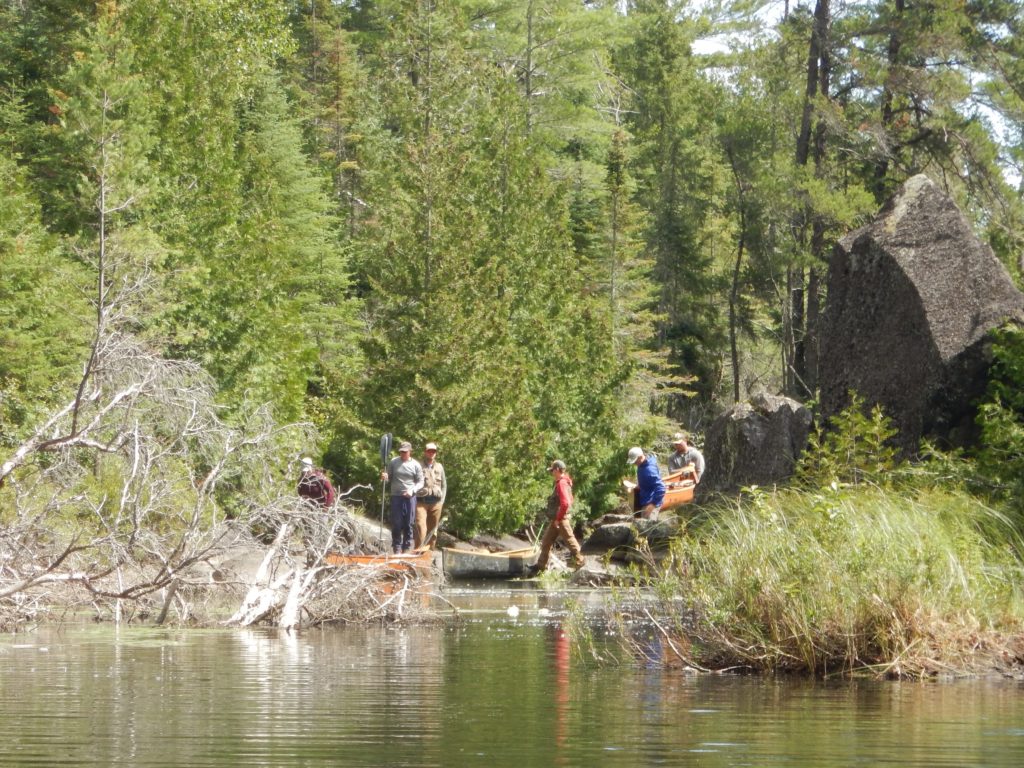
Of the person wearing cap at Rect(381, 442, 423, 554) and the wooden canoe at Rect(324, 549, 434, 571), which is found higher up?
the person wearing cap at Rect(381, 442, 423, 554)

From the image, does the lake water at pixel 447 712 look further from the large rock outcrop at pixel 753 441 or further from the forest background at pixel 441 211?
the large rock outcrop at pixel 753 441

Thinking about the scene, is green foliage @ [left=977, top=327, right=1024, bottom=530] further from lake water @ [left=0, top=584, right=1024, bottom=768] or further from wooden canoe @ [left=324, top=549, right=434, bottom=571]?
wooden canoe @ [left=324, top=549, right=434, bottom=571]

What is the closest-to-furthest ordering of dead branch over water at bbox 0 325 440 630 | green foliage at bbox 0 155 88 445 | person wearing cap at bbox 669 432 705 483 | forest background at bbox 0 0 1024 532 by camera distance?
dead branch over water at bbox 0 325 440 630 < person wearing cap at bbox 669 432 705 483 < green foliage at bbox 0 155 88 445 < forest background at bbox 0 0 1024 532

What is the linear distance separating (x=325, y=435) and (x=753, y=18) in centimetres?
2278

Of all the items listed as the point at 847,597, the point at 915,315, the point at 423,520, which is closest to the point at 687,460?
the point at 423,520

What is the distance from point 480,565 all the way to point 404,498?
4.06m

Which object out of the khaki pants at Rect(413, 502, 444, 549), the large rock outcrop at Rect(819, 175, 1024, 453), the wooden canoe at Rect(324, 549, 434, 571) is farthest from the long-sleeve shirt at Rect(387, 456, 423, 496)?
the large rock outcrop at Rect(819, 175, 1024, 453)

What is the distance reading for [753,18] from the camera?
55.6 m

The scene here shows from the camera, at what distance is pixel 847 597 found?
1229 centimetres

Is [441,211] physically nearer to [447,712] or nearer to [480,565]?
[480,565]

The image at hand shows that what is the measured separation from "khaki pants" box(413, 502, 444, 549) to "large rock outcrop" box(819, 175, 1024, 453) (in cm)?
670

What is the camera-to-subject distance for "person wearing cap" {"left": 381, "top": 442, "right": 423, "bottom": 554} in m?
26.3

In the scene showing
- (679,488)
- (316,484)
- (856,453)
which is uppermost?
(856,453)

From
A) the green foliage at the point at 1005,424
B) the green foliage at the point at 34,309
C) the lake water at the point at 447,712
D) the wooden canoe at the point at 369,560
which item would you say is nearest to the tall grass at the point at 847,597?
the lake water at the point at 447,712
